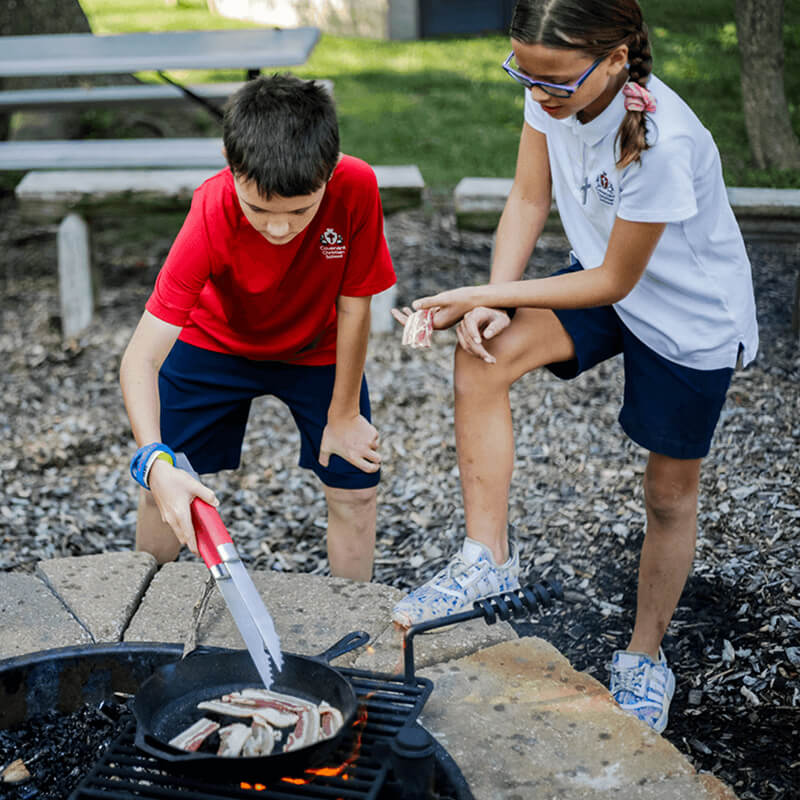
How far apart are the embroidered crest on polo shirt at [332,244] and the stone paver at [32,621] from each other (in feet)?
3.29

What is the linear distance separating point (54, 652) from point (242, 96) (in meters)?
1.18

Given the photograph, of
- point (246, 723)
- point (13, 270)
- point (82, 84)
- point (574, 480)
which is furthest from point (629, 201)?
point (82, 84)

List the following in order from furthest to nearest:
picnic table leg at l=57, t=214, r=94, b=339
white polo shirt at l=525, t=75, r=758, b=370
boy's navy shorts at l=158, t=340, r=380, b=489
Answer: picnic table leg at l=57, t=214, r=94, b=339 < boy's navy shorts at l=158, t=340, r=380, b=489 < white polo shirt at l=525, t=75, r=758, b=370

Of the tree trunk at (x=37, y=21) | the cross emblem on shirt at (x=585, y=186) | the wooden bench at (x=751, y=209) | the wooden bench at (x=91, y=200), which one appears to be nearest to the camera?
the cross emblem on shirt at (x=585, y=186)

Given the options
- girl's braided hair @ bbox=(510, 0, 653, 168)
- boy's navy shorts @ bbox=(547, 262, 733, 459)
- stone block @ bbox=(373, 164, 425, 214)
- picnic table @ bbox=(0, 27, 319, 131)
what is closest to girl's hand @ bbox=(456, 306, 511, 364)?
boy's navy shorts @ bbox=(547, 262, 733, 459)

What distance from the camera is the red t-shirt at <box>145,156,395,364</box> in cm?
220

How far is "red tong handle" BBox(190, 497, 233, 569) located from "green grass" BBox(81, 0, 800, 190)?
3322 mm

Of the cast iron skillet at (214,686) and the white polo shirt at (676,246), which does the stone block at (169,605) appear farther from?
the white polo shirt at (676,246)

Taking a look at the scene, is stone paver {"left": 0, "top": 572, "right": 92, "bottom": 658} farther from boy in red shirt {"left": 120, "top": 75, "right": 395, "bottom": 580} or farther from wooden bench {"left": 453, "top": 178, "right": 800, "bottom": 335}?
wooden bench {"left": 453, "top": 178, "right": 800, "bottom": 335}

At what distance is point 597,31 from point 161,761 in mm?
1472

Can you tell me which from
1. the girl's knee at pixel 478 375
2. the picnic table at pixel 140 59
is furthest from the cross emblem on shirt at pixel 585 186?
the picnic table at pixel 140 59

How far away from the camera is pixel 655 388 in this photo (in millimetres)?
2197

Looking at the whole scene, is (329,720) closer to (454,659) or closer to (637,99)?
(454,659)

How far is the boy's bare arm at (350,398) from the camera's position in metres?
2.45
